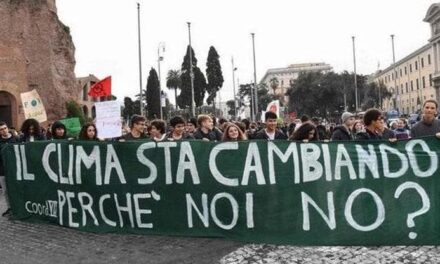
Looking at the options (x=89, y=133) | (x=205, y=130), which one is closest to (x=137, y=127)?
(x=89, y=133)

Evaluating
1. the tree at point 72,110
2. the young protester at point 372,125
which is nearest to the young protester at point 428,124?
the young protester at point 372,125

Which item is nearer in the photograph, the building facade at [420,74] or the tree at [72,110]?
the tree at [72,110]

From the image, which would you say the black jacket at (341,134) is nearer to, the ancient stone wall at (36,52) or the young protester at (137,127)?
the young protester at (137,127)

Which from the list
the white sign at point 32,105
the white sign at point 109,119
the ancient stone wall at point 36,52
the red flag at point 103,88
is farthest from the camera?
the ancient stone wall at point 36,52

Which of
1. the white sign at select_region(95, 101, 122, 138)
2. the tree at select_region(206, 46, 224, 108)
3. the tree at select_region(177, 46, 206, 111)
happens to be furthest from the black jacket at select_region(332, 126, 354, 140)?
the tree at select_region(206, 46, 224, 108)

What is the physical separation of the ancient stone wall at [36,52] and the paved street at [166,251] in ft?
95.0

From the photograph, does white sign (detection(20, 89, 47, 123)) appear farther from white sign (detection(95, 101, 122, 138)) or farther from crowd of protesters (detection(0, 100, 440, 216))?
white sign (detection(95, 101, 122, 138))

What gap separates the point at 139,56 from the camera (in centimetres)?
3375

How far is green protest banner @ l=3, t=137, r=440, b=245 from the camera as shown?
5.63 meters

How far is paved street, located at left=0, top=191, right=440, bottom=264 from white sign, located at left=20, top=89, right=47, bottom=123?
7710 mm

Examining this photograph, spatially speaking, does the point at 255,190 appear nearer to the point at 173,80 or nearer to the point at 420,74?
the point at 420,74

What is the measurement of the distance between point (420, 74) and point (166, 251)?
103 metres

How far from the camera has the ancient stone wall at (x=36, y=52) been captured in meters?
34.8

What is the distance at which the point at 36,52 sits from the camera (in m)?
36.6
